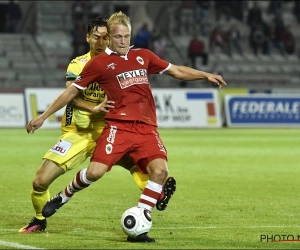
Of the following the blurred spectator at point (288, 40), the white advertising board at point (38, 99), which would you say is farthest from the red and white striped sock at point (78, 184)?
the blurred spectator at point (288, 40)

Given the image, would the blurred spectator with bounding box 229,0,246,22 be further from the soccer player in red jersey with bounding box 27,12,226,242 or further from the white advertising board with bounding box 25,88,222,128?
the soccer player in red jersey with bounding box 27,12,226,242

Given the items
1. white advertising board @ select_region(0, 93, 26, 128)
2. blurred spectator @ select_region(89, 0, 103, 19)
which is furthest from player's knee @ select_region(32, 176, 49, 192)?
blurred spectator @ select_region(89, 0, 103, 19)

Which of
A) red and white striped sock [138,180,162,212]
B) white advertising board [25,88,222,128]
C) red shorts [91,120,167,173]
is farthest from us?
white advertising board [25,88,222,128]

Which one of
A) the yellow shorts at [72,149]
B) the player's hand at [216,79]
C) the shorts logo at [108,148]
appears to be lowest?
the yellow shorts at [72,149]

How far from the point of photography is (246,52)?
39.8 meters

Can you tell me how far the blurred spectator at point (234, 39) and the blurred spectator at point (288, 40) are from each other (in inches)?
78.6

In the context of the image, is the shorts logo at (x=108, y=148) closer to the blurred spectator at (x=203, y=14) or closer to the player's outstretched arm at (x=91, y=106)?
the player's outstretched arm at (x=91, y=106)

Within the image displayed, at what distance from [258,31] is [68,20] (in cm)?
818

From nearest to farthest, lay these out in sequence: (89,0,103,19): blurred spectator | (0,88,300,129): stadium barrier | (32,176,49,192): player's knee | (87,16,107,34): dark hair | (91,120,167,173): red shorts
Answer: (91,120,167,173): red shorts → (32,176,49,192): player's knee → (87,16,107,34): dark hair → (0,88,300,129): stadium barrier → (89,0,103,19): blurred spectator

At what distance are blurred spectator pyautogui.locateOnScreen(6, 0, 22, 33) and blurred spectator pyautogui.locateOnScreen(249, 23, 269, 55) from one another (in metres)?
10.1

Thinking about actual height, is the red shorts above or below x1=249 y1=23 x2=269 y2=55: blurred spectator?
above

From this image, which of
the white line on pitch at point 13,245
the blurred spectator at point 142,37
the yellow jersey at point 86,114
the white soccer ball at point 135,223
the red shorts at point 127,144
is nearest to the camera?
the white line on pitch at point 13,245

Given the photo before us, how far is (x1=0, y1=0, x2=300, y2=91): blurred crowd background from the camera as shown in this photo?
3462 cm

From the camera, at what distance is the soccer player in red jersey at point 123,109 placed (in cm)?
850
